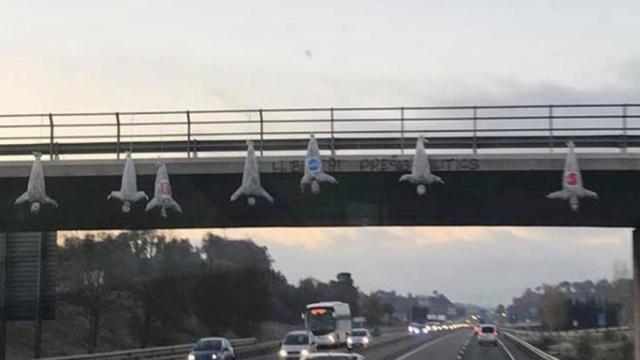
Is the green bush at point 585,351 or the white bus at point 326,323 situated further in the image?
the white bus at point 326,323

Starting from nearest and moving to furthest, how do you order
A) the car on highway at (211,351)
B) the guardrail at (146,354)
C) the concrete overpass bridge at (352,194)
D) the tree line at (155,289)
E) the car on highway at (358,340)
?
1. the concrete overpass bridge at (352,194)
2. the car on highway at (211,351)
3. the guardrail at (146,354)
4. the car on highway at (358,340)
5. the tree line at (155,289)

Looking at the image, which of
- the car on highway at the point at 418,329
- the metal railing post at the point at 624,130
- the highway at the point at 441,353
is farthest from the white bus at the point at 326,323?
the car on highway at the point at 418,329

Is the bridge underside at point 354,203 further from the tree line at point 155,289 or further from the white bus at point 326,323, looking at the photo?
the tree line at point 155,289

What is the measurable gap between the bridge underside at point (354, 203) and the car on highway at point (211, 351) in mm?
7099

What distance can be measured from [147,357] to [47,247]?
32.2 ft

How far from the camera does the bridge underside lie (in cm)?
3306

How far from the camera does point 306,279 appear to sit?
167125 millimetres

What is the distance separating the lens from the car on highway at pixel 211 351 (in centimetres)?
4319

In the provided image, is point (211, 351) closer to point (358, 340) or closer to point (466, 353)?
point (466, 353)

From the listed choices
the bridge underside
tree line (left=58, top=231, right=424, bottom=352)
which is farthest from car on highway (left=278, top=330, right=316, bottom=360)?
tree line (left=58, top=231, right=424, bottom=352)

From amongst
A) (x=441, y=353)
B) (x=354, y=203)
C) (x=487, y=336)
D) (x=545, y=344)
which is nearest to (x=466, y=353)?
(x=441, y=353)

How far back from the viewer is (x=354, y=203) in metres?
35.7

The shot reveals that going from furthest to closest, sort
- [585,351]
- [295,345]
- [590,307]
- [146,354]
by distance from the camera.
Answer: [590,307]
[585,351]
[146,354]
[295,345]

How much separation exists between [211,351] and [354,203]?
40.0 feet
